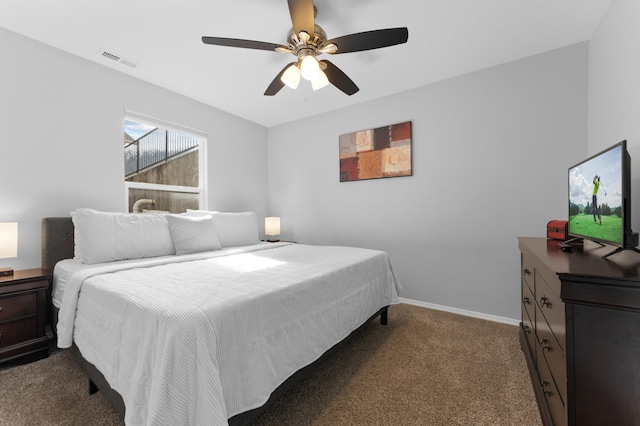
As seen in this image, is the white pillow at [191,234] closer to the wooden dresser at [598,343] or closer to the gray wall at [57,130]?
the gray wall at [57,130]

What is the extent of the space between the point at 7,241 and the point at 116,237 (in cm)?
65

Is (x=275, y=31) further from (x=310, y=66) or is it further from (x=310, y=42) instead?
(x=310, y=66)

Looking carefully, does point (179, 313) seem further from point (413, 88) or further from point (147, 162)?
point (413, 88)

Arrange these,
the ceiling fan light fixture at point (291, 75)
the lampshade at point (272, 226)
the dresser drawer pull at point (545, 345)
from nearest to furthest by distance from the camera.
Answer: the dresser drawer pull at point (545, 345) < the ceiling fan light fixture at point (291, 75) < the lampshade at point (272, 226)

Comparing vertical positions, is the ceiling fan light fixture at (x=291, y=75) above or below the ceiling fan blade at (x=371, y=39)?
below

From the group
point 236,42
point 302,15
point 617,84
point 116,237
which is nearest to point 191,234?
point 116,237

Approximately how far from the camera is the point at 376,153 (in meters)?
3.42

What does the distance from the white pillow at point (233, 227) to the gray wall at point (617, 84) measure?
128 inches

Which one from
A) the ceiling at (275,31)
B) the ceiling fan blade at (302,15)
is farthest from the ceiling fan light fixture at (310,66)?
the ceiling at (275,31)

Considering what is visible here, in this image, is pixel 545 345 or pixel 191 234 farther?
pixel 191 234

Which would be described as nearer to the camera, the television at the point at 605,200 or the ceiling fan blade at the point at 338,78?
the television at the point at 605,200

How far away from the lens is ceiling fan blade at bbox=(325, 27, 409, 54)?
5.36ft

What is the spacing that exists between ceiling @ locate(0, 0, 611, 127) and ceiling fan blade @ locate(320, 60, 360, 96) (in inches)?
13.0

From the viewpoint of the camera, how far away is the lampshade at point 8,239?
1927 mm
